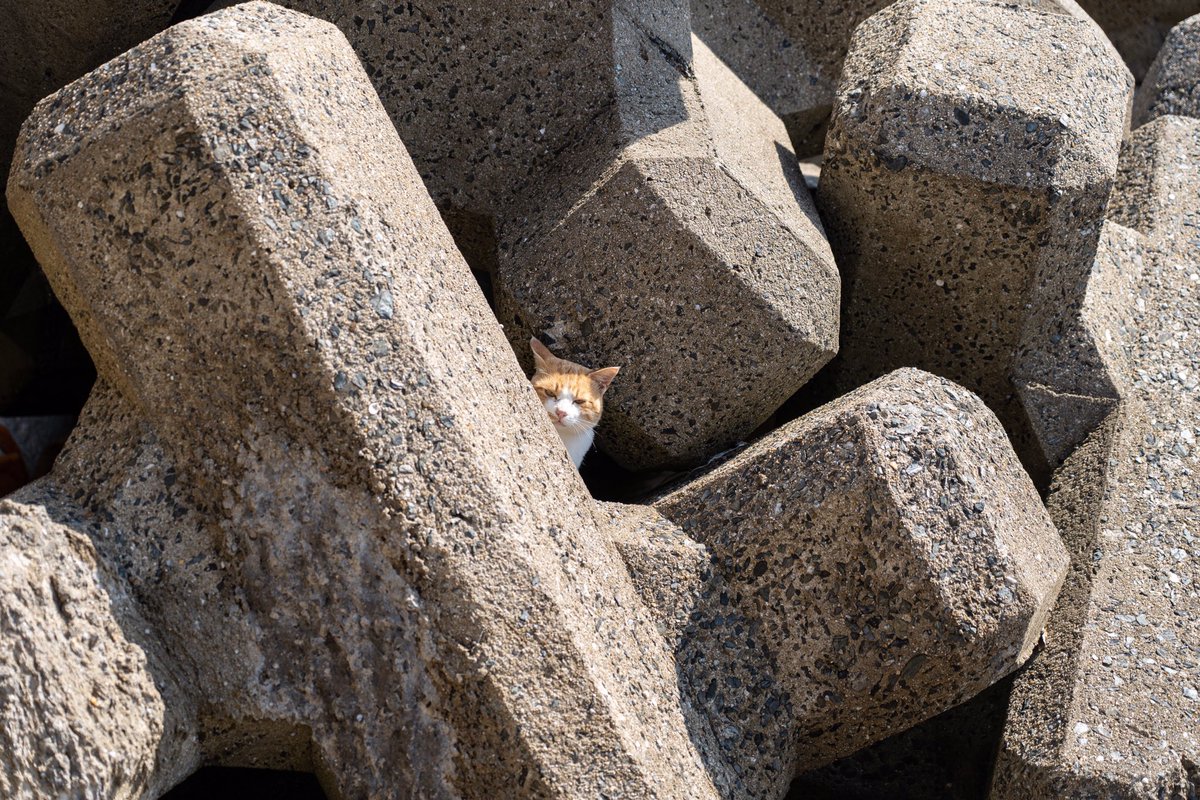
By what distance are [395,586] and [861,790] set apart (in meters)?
1.48

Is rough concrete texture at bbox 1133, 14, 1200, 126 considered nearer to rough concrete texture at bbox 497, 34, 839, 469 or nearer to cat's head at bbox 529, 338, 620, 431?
rough concrete texture at bbox 497, 34, 839, 469

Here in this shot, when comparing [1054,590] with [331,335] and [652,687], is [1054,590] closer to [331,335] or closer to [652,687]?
[652,687]

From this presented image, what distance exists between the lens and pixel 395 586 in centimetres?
182

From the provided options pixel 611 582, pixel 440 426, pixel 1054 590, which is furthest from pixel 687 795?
pixel 1054 590

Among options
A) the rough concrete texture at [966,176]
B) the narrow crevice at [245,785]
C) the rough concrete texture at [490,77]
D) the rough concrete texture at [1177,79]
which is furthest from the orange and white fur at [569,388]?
the rough concrete texture at [1177,79]

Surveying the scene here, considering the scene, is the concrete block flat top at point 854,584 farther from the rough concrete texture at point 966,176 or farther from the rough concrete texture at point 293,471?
the rough concrete texture at point 966,176

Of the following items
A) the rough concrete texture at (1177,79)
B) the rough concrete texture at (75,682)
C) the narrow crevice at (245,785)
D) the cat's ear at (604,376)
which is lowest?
the narrow crevice at (245,785)

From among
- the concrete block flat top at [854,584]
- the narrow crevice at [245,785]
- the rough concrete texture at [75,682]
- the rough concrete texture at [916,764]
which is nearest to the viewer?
the rough concrete texture at [75,682]

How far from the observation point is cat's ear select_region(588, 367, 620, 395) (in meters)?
2.48

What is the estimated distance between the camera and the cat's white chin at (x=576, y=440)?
9.28ft

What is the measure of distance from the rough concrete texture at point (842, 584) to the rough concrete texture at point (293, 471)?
30cm

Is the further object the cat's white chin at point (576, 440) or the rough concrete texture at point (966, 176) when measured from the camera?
the cat's white chin at point (576, 440)

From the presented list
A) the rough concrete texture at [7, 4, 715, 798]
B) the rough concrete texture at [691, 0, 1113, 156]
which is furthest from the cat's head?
the rough concrete texture at [691, 0, 1113, 156]

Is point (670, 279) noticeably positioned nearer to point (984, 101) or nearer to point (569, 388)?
point (569, 388)
